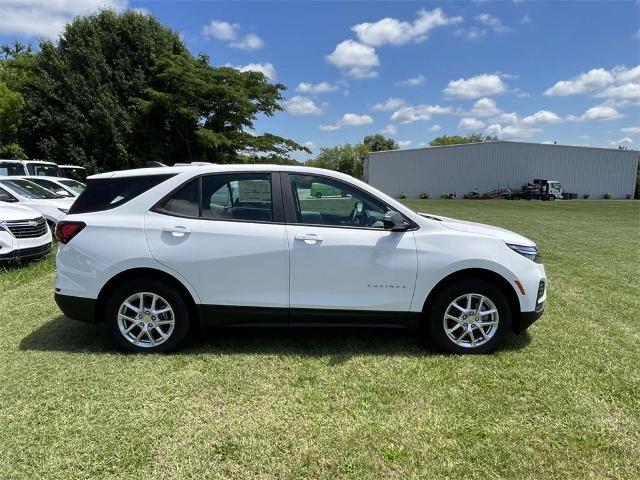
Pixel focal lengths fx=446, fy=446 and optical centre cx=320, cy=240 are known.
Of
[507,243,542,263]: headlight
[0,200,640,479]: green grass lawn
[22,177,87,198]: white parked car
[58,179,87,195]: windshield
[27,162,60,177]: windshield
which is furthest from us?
[27,162,60,177]: windshield

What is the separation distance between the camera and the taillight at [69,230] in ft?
12.9

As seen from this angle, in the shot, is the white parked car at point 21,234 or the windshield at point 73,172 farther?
the windshield at point 73,172

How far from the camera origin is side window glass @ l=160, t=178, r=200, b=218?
156 inches

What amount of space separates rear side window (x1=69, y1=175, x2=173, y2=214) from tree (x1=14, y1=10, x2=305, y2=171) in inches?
988

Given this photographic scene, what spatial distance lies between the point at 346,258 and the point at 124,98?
29052 mm

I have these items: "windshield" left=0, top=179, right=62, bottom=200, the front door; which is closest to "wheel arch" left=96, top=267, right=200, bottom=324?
the front door

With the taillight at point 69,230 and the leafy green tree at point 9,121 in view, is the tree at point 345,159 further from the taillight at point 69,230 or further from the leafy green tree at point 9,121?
the taillight at point 69,230

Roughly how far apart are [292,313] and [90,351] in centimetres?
192

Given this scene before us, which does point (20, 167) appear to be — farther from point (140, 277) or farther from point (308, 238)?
point (308, 238)

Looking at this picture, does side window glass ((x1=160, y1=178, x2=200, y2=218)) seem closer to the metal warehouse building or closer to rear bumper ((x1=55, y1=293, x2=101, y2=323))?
rear bumper ((x1=55, y1=293, x2=101, y2=323))

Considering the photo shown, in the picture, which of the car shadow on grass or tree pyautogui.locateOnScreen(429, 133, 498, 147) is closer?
the car shadow on grass

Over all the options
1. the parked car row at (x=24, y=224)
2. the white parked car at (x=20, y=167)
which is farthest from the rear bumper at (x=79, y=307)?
the white parked car at (x=20, y=167)

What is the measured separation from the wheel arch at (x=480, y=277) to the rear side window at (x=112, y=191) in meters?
2.60

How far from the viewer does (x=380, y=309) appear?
12.9 ft
